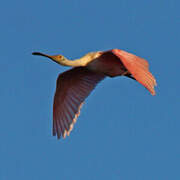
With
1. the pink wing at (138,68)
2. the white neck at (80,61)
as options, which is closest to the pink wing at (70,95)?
the white neck at (80,61)

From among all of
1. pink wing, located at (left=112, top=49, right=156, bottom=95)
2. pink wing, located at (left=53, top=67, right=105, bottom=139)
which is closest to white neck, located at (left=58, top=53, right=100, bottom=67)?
pink wing, located at (left=112, top=49, right=156, bottom=95)

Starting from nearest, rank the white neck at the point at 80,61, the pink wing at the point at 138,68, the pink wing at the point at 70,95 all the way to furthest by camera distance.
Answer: the pink wing at the point at 138,68
the white neck at the point at 80,61
the pink wing at the point at 70,95

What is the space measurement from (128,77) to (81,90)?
4.39 feet

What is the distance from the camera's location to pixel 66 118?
49.1ft

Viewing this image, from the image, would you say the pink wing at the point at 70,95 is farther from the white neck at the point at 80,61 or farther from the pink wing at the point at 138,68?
the pink wing at the point at 138,68

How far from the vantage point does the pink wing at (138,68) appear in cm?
1158

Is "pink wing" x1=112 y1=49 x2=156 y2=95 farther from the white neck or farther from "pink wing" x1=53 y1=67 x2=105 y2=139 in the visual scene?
"pink wing" x1=53 y1=67 x2=105 y2=139

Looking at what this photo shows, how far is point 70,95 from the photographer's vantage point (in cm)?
1512

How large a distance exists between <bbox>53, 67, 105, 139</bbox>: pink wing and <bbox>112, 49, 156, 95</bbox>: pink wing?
218 centimetres

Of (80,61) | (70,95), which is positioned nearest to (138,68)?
(80,61)

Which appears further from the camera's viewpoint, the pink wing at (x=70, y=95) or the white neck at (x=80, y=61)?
the pink wing at (x=70, y=95)

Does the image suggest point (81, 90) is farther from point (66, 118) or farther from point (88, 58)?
point (88, 58)

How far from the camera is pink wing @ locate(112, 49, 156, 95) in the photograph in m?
11.6

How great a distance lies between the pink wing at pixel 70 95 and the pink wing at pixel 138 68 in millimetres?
2178
